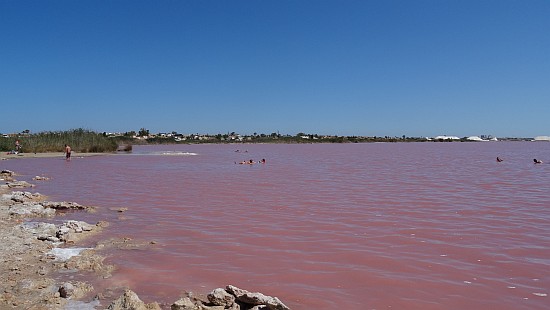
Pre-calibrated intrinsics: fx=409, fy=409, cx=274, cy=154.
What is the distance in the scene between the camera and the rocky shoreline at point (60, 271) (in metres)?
4.50

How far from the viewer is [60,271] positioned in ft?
18.8

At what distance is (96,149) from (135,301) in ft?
148

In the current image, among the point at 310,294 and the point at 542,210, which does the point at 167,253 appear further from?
the point at 542,210

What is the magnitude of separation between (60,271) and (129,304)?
195cm

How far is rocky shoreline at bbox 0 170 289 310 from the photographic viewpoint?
450 cm

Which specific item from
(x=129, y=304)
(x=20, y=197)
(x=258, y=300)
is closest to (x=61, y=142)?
(x=20, y=197)

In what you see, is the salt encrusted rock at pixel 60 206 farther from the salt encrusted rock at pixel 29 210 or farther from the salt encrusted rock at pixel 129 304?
the salt encrusted rock at pixel 129 304

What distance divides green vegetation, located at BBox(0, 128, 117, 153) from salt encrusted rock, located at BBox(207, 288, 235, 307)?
143ft

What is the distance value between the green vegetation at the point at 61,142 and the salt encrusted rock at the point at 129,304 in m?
→ 43.0

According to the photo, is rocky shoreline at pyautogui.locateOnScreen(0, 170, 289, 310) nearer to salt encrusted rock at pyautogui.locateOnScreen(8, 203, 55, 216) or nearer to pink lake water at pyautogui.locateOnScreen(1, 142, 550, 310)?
salt encrusted rock at pyautogui.locateOnScreen(8, 203, 55, 216)

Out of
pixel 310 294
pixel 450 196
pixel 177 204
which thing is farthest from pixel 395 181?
pixel 310 294

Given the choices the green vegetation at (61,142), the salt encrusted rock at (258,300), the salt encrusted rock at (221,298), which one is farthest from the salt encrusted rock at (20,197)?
the green vegetation at (61,142)

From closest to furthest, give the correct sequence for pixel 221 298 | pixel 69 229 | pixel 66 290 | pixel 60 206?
1. pixel 221 298
2. pixel 66 290
3. pixel 69 229
4. pixel 60 206

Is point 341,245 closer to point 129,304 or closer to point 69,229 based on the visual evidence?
point 129,304
